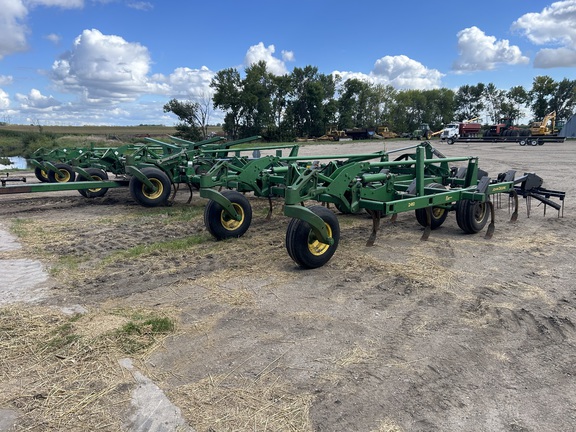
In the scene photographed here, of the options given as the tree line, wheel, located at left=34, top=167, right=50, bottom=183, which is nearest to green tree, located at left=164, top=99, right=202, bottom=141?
the tree line

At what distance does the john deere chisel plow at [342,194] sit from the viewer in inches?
204

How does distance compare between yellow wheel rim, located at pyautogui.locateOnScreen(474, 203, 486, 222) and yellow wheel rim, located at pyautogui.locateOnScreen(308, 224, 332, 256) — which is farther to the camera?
yellow wheel rim, located at pyautogui.locateOnScreen(474, 203, 486, 222)

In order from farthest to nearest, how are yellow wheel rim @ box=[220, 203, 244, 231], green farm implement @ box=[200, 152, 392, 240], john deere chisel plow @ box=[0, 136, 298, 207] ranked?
john deere chisel plow @ box=[0, 136, 298, 207]
yellow wheel rim @ box=[220, 203, 244, 231]
green farm implement @ box=[200, 152, 392, 240]

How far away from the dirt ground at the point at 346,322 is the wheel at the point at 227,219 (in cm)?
19

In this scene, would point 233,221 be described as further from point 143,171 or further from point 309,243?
point 143,171

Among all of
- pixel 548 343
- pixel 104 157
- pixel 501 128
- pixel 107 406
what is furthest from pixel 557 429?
pixel 501 128

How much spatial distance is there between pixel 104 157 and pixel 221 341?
31.3 feet

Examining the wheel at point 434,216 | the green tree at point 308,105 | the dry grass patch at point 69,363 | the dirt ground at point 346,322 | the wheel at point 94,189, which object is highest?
the green tree at point 308,105

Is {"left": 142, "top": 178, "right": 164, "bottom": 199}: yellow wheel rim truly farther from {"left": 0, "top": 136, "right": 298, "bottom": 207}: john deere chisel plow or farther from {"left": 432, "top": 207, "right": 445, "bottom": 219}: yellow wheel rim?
{"left": 432, "top": 207, "right": 445, "bottom": 219}: yellow wheel rim

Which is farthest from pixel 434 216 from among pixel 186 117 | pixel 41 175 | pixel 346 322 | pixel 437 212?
pixel 186 117

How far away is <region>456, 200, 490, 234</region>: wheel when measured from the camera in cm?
684

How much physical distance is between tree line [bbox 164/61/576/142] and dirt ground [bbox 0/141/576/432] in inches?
1817

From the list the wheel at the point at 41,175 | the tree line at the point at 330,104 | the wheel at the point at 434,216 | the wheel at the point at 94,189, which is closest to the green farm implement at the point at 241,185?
the wheel at the point at 434,216

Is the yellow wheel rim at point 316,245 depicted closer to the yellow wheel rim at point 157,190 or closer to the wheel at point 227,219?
the wheel at point 227,219
